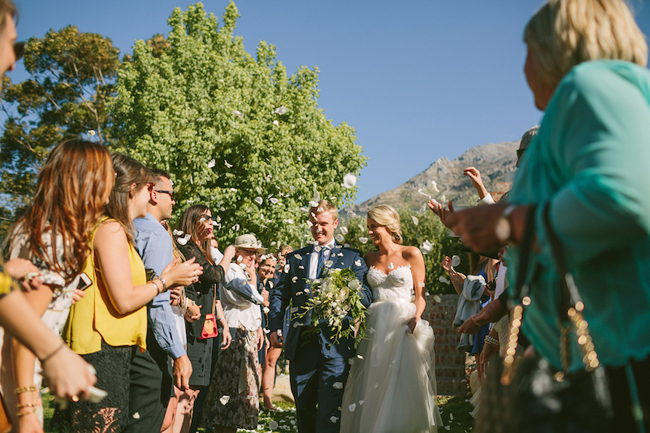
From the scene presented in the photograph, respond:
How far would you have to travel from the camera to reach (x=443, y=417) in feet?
26.2

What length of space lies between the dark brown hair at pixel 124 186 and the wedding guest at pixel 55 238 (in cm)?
51

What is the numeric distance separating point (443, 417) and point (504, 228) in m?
7.60

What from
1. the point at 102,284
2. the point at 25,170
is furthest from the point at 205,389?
the point at 25,170

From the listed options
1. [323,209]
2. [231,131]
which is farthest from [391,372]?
[231,131]


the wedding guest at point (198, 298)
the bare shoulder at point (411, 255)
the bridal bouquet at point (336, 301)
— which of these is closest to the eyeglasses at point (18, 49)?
the wedding guest at point (198, 298)

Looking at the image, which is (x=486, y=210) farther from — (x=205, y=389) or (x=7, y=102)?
(x=7, y=102)

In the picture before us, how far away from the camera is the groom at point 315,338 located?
5.33 meters

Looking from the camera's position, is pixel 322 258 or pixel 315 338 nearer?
pixel 315 338

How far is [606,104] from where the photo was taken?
46.3 inches

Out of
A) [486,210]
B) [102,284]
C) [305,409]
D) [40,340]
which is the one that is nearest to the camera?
[486,210]

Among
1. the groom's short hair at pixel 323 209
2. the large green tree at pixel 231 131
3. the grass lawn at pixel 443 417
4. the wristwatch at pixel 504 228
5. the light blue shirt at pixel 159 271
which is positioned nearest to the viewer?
the wristwatch at pixel 504 228

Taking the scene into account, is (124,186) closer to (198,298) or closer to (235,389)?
(198,298)

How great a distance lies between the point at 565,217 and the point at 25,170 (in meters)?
35.7

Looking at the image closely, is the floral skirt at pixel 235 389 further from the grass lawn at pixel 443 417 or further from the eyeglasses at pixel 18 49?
the eyeglasses at pixel 18 49
